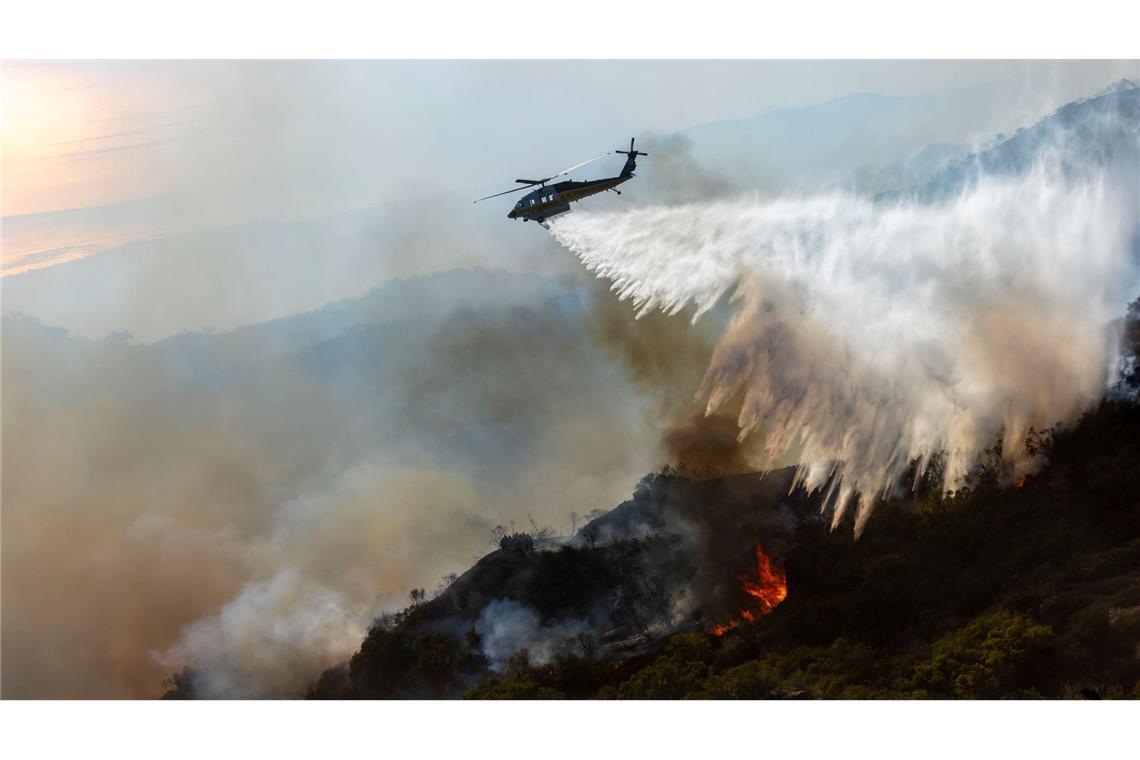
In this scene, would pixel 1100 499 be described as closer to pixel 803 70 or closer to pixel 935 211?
pixel 935 211

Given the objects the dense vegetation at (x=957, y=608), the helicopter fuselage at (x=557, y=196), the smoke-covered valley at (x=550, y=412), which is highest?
the helicopter fuselage at (x=557, y=196)

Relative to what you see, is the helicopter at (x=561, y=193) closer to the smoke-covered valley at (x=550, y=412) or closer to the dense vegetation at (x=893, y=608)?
the smoke-covered valley at (x=550, y=412)

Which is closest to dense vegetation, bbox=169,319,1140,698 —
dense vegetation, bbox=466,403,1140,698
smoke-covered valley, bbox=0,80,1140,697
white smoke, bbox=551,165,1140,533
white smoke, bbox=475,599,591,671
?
dense vegetation, bbox=466,403,1140,698

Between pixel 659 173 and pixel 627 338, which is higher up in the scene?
pixel 659 173

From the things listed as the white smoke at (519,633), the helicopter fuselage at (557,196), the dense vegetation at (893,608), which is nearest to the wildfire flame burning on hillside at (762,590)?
the dense vegetation at (893,608)

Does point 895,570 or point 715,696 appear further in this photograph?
point 895,570

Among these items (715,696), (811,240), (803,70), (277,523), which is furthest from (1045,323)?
(277,523)
